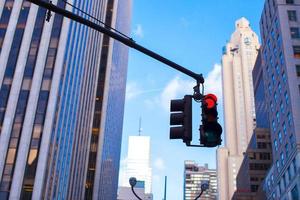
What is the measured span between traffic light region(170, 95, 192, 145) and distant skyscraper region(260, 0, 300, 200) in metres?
58.6

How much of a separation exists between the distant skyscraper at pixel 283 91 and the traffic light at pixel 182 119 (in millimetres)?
58573

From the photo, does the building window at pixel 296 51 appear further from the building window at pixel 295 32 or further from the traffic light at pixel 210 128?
the traffic light at pixel 210 128

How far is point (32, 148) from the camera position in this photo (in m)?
54.6

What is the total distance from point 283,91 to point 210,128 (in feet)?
225

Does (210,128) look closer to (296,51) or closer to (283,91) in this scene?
(283,91)

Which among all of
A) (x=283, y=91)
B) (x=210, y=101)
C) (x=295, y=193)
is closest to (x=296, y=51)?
(x=283, y=91)

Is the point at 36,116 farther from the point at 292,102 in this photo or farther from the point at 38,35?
the point at 292,102

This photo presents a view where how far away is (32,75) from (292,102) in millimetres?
37667

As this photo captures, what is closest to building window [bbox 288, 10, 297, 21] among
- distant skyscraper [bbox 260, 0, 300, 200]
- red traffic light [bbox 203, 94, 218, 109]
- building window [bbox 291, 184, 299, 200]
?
distant skyscraper [bbox 260, 0, 300, 200]

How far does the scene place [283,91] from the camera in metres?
74.6

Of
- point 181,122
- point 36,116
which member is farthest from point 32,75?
point 181,122

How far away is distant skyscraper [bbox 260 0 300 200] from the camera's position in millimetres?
68312

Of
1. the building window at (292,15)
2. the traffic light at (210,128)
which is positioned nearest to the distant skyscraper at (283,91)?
the building window at (292,15)

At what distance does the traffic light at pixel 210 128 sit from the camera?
903 centimetres
